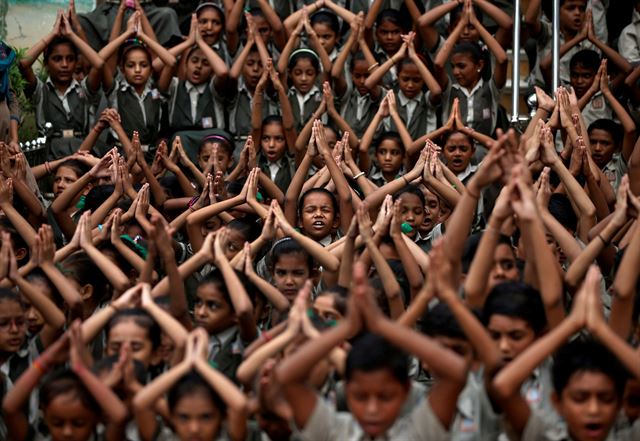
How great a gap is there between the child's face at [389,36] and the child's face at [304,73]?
1.94 ft

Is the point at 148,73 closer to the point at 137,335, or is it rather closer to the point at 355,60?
the point at 355,60

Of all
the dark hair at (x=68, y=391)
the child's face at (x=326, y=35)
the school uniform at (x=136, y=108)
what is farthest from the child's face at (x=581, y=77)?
the dark hair at (x=68, y=391)

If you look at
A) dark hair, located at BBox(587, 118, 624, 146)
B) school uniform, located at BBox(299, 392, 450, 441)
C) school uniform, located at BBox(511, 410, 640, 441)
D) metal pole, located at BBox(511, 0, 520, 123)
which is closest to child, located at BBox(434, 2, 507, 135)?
metal pole, located at BBox(511, 0, 520, 123)

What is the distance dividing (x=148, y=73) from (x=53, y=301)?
11.6 feet

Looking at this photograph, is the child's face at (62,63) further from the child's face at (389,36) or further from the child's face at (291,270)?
the child's face at (291,270)

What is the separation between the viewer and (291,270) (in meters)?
6.05

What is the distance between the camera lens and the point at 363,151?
26.2ft

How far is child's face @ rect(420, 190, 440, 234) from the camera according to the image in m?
7.13


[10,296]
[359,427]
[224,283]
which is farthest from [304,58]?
[359,427]

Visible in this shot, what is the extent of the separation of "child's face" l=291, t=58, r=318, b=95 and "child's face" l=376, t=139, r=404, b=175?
3.11ft

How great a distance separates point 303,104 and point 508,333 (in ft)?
14.4

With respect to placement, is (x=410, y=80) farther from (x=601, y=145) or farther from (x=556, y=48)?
(x=601, y=145)

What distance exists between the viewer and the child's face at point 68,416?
4.44 m

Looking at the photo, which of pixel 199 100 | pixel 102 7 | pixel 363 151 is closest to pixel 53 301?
pixel 363 151
